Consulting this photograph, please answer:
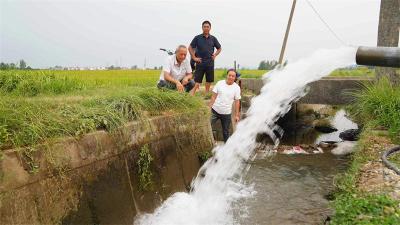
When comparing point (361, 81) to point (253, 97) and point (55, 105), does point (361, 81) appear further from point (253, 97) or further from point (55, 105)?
point (55, 105)

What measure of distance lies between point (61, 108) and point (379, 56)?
3784 mm

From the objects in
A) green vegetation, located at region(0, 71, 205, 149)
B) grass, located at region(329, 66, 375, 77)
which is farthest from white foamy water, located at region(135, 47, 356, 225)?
grass, located at region(329, 66, 375, 77)

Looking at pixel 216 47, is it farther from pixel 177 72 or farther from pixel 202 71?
pixel 177 72

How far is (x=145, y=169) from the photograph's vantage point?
225 inches

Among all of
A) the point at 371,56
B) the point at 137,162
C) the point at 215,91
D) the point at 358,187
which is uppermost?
the point at 371,56

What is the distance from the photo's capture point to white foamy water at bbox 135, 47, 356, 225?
225 inches

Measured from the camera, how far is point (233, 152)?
8.73 m

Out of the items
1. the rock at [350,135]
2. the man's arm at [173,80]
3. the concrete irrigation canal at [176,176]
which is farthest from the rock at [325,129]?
the man's arm at [173,80]

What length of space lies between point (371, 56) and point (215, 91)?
15.5 feet

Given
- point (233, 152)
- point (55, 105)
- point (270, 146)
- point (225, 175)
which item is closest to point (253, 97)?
point (270, 146)

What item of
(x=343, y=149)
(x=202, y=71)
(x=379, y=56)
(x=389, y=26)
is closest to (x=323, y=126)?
(x=389, y=26)

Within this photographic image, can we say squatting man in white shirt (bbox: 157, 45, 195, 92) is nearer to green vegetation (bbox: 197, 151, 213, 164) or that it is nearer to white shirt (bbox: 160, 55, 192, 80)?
white shirt (bbox: 160, 55, 192, 80)

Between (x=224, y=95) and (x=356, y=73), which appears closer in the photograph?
(x=224, y=95)

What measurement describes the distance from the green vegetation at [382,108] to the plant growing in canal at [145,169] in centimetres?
514
